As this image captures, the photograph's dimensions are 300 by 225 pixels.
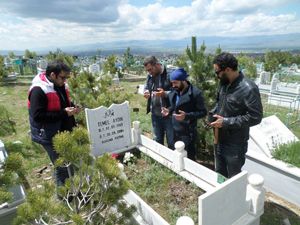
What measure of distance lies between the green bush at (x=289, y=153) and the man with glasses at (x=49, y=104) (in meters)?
2.95

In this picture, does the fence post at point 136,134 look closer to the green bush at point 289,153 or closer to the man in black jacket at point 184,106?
the man in black jacket at point 184,106

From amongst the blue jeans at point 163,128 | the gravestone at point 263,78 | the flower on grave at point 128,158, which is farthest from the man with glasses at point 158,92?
the gravestone at point 263,78

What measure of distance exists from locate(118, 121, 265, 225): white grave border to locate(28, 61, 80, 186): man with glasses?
1212mm

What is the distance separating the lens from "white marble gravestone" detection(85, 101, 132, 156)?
14.1 feet

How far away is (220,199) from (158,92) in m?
2.21

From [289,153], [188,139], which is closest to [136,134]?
[188,139]

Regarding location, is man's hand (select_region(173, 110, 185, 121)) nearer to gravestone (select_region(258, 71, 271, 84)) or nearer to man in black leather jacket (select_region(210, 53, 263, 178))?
man in black leather jacket (select_region(210, 53, 263, 178))

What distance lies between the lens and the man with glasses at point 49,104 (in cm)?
296

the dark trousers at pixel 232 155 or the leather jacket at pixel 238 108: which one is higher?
the leather jacket at pixel 238 108

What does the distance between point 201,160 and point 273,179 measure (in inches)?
53.4

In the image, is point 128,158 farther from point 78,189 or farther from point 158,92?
point 78,189

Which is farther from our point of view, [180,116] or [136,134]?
[136,134]

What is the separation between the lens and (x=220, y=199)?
2.24 meters

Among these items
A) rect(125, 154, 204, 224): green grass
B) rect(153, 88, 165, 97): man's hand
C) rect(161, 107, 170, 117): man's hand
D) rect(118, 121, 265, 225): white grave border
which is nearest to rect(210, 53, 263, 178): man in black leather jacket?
rect(118, 121, 265, 225): white grave border
